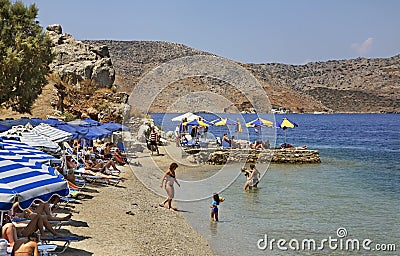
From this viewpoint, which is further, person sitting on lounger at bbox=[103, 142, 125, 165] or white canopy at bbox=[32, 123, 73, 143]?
person sitting on lounger at bbox=[103, 142, 125, 165]

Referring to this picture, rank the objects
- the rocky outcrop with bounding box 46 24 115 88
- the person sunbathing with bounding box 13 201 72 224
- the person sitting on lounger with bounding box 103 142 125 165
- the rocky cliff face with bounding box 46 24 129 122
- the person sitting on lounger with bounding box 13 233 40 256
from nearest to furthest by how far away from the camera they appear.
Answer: the person sitting on lounger with bounding box 13 233 40 256 < the person sunbathing with bounding box 13 201 72 224 < the person sitting on lounger with bounding box 103 142 125 165 < the rocky cliff face with bounding box 46 24 129 122 < the rocky outcrop with bounding box 46 24 115 88

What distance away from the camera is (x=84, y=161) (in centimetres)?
1514

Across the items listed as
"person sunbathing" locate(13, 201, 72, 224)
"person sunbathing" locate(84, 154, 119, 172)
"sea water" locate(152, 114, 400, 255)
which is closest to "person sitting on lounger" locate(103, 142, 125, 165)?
"person sunbathing" locate(84, 154, 119, 172)

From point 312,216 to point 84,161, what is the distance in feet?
23.5

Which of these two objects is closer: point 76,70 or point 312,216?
point 312,216

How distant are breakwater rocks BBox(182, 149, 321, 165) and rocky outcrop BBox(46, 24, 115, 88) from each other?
10384mm

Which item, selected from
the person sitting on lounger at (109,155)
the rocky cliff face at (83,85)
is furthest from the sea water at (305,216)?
the rocky cliff face at (83,85)

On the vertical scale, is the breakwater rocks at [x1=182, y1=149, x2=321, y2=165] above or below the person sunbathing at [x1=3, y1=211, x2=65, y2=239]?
above

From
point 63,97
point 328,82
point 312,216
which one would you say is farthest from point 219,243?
point 328,82

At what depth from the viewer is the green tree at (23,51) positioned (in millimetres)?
16625

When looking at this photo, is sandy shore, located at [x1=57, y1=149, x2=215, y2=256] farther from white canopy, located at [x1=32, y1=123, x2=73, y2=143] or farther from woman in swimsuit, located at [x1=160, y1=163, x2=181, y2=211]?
white canopy, located at [x1=32, y1=123, x2=73, y2=143]

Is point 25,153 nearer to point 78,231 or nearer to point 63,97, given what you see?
point 78,231

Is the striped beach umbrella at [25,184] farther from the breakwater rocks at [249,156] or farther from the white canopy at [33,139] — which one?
the breakwater rocks at [249,156]

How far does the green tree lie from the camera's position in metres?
16.6
